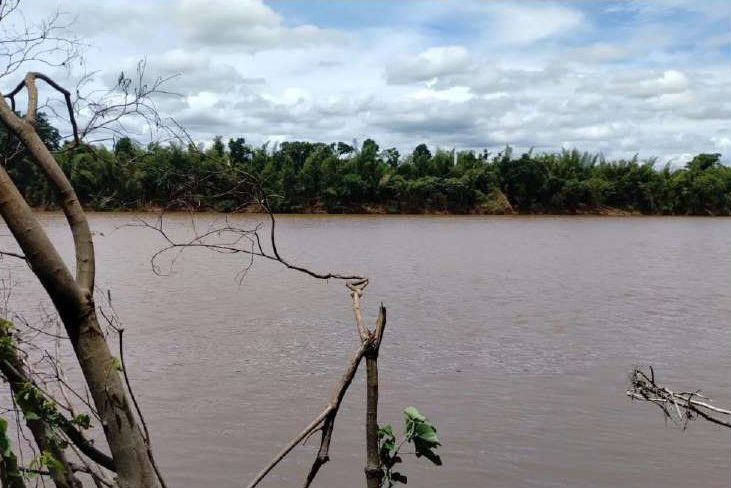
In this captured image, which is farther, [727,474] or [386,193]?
[386,193]

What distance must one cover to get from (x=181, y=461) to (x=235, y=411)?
127 centimetres

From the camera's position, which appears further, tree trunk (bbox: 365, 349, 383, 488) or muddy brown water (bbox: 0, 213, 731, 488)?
muddy brown water (bbox: 0, 213, 731, 488)

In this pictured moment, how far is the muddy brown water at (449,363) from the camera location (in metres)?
5.74

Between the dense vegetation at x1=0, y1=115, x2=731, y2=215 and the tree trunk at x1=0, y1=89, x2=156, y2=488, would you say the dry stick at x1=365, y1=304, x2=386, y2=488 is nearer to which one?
the tree trunk at x1=0, y1=89, x2=156, y2=488

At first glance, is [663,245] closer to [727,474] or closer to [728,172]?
[727,474]

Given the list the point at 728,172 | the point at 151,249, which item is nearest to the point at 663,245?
the point at 151,249

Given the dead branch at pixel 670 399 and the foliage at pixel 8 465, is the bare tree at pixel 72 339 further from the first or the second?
the dead branch at pixel 670 399

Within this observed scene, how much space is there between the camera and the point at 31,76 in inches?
79.9

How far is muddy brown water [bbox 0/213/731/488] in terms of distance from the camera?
5.74m

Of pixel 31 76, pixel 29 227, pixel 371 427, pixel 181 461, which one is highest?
pixel 31 76

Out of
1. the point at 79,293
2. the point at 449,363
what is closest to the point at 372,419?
the point at 79,293

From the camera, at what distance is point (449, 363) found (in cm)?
887

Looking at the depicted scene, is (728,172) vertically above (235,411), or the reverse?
(728,172)

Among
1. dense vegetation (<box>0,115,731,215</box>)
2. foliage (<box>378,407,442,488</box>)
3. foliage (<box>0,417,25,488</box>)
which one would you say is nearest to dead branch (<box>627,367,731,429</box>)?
foliage (<box>378,407,442,488</box>)
